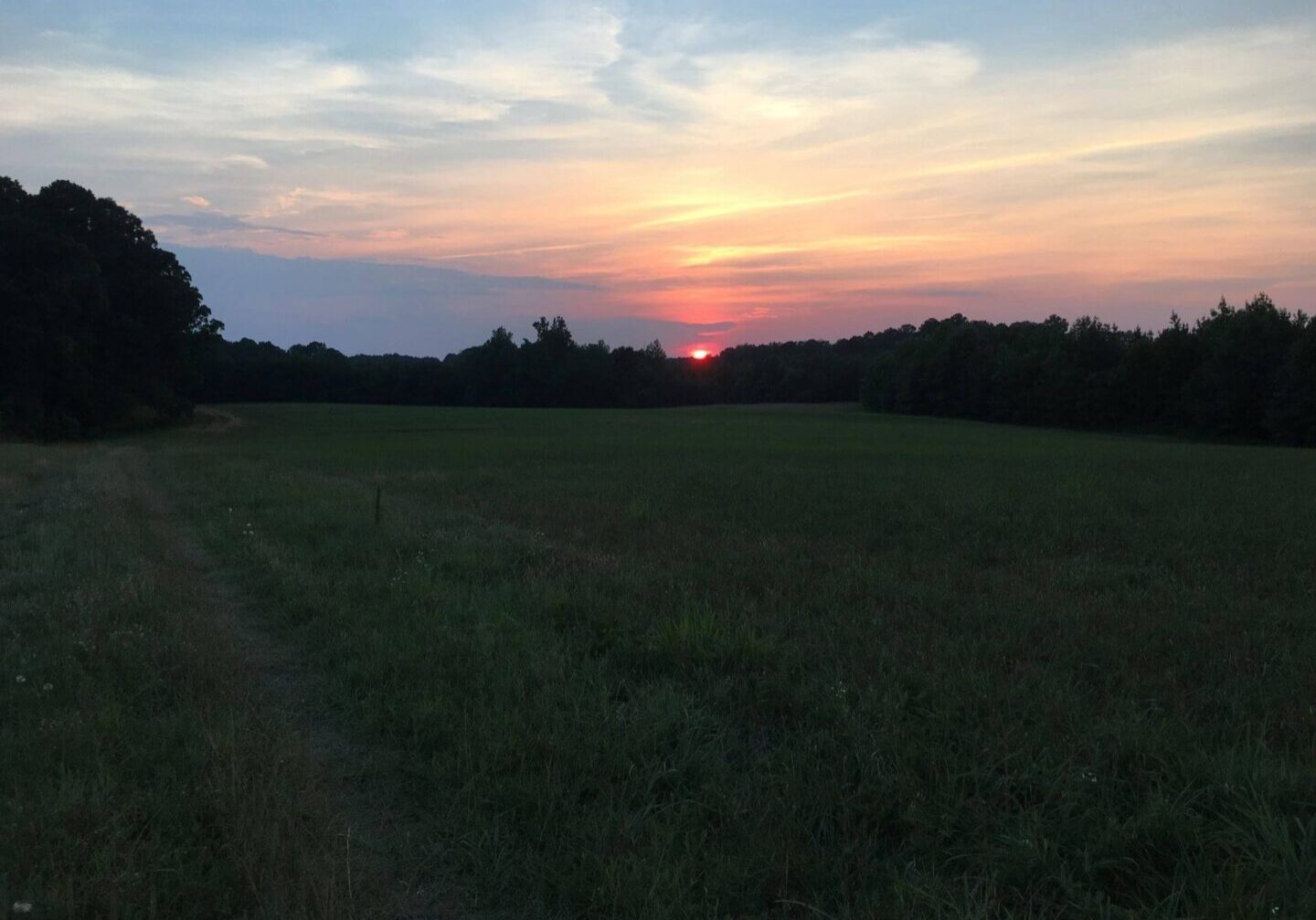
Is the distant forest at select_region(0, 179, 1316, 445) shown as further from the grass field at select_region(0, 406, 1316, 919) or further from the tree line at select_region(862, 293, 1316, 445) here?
the grass field at select_region(0, 406, 1316, 919)

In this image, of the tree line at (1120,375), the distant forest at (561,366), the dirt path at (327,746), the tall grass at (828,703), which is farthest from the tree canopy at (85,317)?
the tree line at (1120,375)

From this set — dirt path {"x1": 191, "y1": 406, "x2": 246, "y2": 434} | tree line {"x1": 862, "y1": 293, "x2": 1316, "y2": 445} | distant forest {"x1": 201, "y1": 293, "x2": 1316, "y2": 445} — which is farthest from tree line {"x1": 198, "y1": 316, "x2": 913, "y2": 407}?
dirt path {"x1": 191, "y1": 406, "x2": 246, "y2": 434}

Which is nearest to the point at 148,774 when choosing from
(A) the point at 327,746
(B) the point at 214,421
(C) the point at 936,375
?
(A) the point at 327,746

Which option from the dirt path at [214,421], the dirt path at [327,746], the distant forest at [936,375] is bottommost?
the dirt path at [327,746]

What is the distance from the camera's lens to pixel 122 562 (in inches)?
438

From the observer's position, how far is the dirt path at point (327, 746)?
4.26 metres

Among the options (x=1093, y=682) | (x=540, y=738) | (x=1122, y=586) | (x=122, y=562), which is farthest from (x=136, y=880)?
(x=1122, y=586)

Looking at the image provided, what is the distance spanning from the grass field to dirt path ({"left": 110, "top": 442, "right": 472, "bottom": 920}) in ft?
0.09

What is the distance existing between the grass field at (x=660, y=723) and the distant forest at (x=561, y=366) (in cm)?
3506

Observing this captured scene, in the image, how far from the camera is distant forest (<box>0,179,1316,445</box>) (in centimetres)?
4278

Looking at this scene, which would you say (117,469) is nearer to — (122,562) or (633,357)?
(122,562)

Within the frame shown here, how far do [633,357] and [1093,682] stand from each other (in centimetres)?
11766

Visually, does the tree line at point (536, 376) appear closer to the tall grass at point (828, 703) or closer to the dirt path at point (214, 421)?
the dirt path at point (214, 421)

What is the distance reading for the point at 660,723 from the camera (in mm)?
5797
